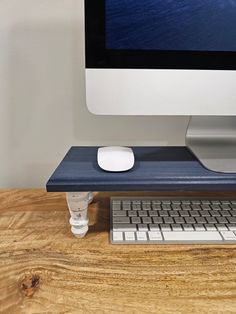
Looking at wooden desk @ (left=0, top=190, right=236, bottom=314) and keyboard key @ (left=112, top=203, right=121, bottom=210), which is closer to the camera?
wooden desk @ (left=0, top=190, right=236, bottom=314)

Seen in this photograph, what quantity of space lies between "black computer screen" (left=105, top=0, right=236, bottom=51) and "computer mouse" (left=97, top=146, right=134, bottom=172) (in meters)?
0.19

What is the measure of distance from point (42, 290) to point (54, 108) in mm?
526

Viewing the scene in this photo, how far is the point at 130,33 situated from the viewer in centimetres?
58

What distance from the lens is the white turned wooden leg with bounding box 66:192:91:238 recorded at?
0.55 m

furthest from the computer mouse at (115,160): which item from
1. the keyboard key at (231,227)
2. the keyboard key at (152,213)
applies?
the keyboard key at (231,227)

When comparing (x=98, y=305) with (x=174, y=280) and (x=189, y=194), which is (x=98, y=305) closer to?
(x=174, y=280)

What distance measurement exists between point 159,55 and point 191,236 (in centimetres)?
33

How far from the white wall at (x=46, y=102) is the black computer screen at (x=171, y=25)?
0.87 feet

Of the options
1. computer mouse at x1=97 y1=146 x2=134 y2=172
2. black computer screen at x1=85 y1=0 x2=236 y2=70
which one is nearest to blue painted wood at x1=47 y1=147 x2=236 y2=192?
computer mouse at x1=97 y1=146 x2=134 y2=172

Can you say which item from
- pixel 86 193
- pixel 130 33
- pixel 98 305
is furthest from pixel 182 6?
pixel 98 305

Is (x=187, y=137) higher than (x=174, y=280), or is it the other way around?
(x=187, y=137)

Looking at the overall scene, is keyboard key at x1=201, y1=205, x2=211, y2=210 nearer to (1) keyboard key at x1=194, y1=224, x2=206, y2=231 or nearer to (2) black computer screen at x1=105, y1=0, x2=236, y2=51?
(1) keyboard key at x1=194, y1=224, x2=206, y2=231

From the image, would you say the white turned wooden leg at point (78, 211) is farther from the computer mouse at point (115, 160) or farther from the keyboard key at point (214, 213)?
the keyboard key at point (214, 213)

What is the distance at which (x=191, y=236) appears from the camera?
55 cm
